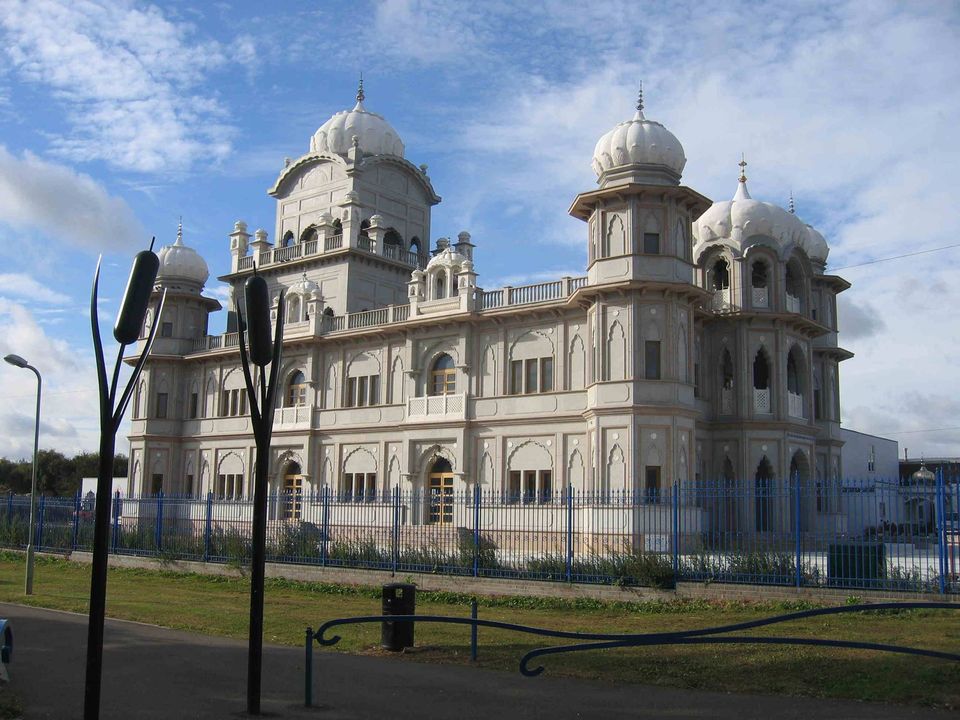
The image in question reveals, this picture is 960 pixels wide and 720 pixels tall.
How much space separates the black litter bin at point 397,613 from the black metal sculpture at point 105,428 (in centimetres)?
521

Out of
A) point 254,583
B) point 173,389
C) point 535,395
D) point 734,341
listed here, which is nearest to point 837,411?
point 734,341

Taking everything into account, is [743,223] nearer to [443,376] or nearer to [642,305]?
[642,305]

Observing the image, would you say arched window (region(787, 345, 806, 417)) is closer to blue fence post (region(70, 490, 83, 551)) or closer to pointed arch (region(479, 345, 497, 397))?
pointed arch (region(479, 345, 497, 397))

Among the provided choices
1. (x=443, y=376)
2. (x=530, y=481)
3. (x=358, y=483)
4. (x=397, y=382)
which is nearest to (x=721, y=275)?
(x=530, y=481)

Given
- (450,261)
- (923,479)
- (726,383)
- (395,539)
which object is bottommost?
(395,539)

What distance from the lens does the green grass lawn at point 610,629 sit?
1029 cm

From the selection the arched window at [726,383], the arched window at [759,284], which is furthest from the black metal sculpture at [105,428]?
the arched window at [759,284]

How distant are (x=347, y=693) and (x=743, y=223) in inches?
1071

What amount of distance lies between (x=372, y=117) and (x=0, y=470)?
5287 centimetres

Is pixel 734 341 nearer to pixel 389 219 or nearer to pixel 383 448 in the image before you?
pixel 383 448

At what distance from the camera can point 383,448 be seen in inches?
1421

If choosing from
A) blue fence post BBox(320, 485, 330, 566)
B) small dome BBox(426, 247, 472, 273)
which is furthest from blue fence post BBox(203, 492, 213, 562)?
small dome BBox(426, 247, 472, 273)

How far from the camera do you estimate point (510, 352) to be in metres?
33.1

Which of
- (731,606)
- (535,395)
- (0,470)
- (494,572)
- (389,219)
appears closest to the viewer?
(731,606)
